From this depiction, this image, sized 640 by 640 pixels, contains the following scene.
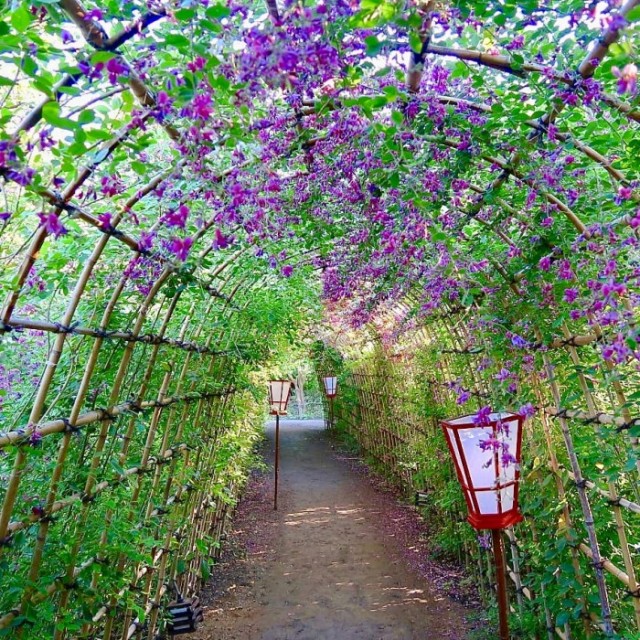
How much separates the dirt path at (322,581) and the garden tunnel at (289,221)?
0.79 metres

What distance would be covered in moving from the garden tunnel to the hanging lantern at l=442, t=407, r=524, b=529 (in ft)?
0.98

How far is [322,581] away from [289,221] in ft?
9.98

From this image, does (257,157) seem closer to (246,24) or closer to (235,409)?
(246,24)

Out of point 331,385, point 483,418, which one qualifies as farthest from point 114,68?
point 331,385

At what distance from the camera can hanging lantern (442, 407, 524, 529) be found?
1553mm

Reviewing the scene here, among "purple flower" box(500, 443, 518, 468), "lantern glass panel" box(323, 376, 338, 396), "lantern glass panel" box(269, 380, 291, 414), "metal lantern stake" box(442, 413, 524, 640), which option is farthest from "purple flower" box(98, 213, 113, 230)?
"lantern glass panel" box(323, 376, 338, 396)

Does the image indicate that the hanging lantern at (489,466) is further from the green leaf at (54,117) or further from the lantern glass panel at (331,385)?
the lantern glass panel at (331,385)

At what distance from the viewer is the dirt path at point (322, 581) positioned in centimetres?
337

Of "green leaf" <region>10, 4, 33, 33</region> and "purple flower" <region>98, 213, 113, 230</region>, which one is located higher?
"green leaf" <region>10, 4, 33, 33</region>

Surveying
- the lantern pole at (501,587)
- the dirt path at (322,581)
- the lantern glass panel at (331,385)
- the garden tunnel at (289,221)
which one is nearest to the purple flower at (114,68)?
the garden tunnel at (289,221)

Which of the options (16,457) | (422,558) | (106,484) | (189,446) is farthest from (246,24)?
(422,558)

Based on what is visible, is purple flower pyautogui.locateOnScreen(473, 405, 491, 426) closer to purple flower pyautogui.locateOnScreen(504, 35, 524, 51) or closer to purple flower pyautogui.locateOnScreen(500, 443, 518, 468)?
purple flower pyautogui.locateOnScreen(500, 443, 518, 468)

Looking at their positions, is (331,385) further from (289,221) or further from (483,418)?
(483,418)

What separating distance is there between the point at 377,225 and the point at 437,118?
621 millimetres
